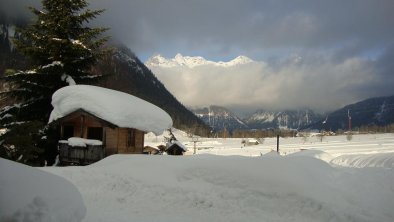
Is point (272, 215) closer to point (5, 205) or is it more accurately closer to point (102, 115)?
point (5, 205)

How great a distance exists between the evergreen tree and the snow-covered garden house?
2.04m

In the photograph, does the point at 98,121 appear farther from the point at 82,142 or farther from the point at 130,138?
the point at 130,138

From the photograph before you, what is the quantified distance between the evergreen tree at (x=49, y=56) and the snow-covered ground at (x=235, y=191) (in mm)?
11411

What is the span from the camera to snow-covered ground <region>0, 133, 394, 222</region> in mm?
11586

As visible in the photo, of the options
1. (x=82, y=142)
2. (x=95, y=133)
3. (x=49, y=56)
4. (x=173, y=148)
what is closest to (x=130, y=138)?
(x=95, y=133)

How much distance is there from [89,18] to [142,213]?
70.1 ft

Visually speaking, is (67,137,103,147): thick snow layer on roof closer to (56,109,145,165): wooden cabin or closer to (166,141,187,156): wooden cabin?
(56,109,145,165): wooden cabin

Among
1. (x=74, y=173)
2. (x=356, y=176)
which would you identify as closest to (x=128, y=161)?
(x=74, y=173)

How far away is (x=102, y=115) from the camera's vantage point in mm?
24281

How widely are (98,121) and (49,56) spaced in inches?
270

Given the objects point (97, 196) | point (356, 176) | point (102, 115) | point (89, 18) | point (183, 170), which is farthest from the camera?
point (89, 18)

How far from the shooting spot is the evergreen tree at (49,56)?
26.5m

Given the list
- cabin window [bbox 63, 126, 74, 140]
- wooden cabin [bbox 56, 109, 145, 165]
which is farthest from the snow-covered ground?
cabin window [bbox 63, 126, 74, 140]

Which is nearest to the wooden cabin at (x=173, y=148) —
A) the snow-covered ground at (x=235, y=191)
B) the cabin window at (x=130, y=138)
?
the cabin window at (x=130, y=138)
